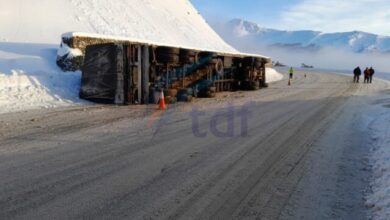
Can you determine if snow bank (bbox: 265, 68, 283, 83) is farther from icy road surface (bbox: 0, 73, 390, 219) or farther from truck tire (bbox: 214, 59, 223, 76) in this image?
icy road surface (bbox: 0, 73, 390, 219)

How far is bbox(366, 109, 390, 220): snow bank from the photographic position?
4.74m

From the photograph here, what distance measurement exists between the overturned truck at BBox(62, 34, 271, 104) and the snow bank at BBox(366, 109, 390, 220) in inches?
328

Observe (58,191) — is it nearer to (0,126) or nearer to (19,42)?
(0,126)

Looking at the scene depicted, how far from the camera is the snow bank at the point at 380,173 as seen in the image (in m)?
4.74

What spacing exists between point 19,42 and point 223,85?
1126 cm

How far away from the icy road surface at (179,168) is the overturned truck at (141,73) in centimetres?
397

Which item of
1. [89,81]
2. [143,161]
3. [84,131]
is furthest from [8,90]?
[143,161]

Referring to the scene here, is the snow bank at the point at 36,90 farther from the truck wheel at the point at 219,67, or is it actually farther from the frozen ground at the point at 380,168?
the frozen ground at the point at 380,168

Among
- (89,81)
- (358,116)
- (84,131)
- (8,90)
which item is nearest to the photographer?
(84,131)

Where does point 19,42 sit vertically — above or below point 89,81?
above

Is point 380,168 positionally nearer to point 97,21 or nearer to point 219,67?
point 219,67

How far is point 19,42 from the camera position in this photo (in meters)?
20.9

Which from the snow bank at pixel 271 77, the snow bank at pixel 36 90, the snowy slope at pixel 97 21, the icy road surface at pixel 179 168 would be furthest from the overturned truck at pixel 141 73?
the snow bank at pixel 271 77

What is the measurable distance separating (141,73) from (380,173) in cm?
1099
